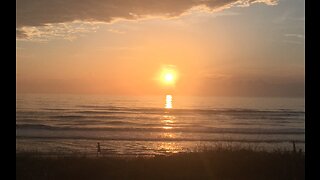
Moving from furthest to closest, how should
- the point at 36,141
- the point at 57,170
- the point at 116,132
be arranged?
1. the point at 116,132
2. the point at 36,141
3. the point at 57,170

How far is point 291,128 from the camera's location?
23.2m

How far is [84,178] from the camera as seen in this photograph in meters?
6.54

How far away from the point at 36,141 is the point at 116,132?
5755mm

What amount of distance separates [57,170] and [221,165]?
3.07m
